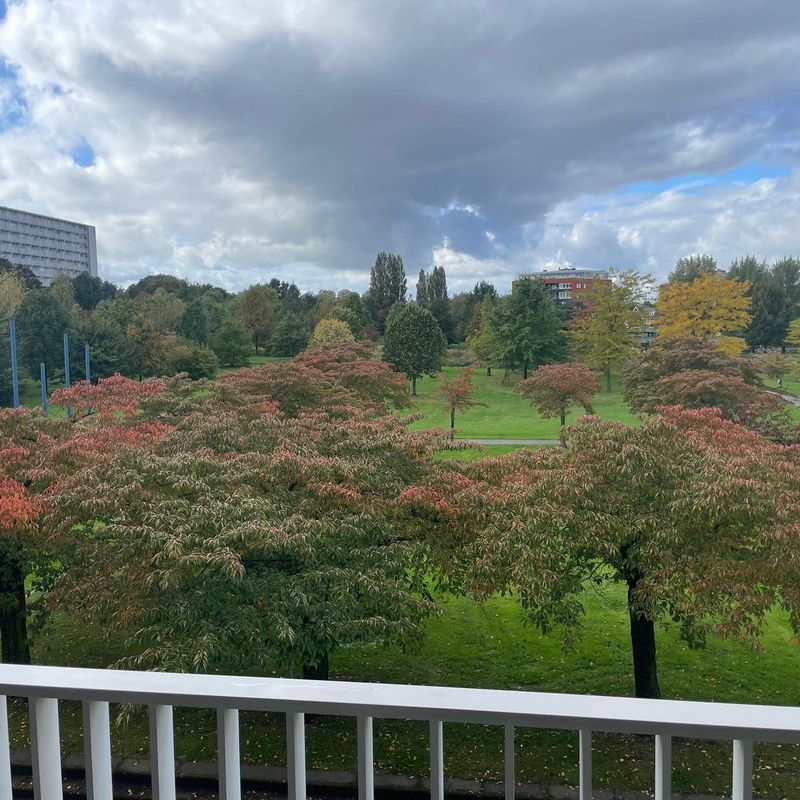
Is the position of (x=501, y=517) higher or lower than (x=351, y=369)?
lower

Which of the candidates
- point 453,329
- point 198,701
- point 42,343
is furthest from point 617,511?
point 453,329

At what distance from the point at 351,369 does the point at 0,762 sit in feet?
48.3

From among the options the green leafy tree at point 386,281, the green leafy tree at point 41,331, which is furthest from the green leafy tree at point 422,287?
the green leafy tree at point 41,331

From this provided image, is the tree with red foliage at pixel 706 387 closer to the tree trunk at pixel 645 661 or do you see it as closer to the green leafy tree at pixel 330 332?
the tree trunk at pixel 645 661

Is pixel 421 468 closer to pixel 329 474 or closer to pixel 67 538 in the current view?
pixel 329 474

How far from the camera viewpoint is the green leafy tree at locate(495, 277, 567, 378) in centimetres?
3094

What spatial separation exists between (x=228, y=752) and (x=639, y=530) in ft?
15.1

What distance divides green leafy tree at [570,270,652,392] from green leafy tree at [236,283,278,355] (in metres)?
19.0

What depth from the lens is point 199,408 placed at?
9531 mm

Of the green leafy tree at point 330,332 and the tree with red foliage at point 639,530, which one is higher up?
the green leafy tree at point 330,332

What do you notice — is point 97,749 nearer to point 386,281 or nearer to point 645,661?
point 645,661

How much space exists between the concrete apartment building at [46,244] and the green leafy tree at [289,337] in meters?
26.6

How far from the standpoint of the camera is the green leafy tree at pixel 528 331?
3094 cm

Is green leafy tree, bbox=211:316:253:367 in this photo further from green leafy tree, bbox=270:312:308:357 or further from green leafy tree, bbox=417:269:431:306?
green leafy tree, bbox=417:269:431:306
